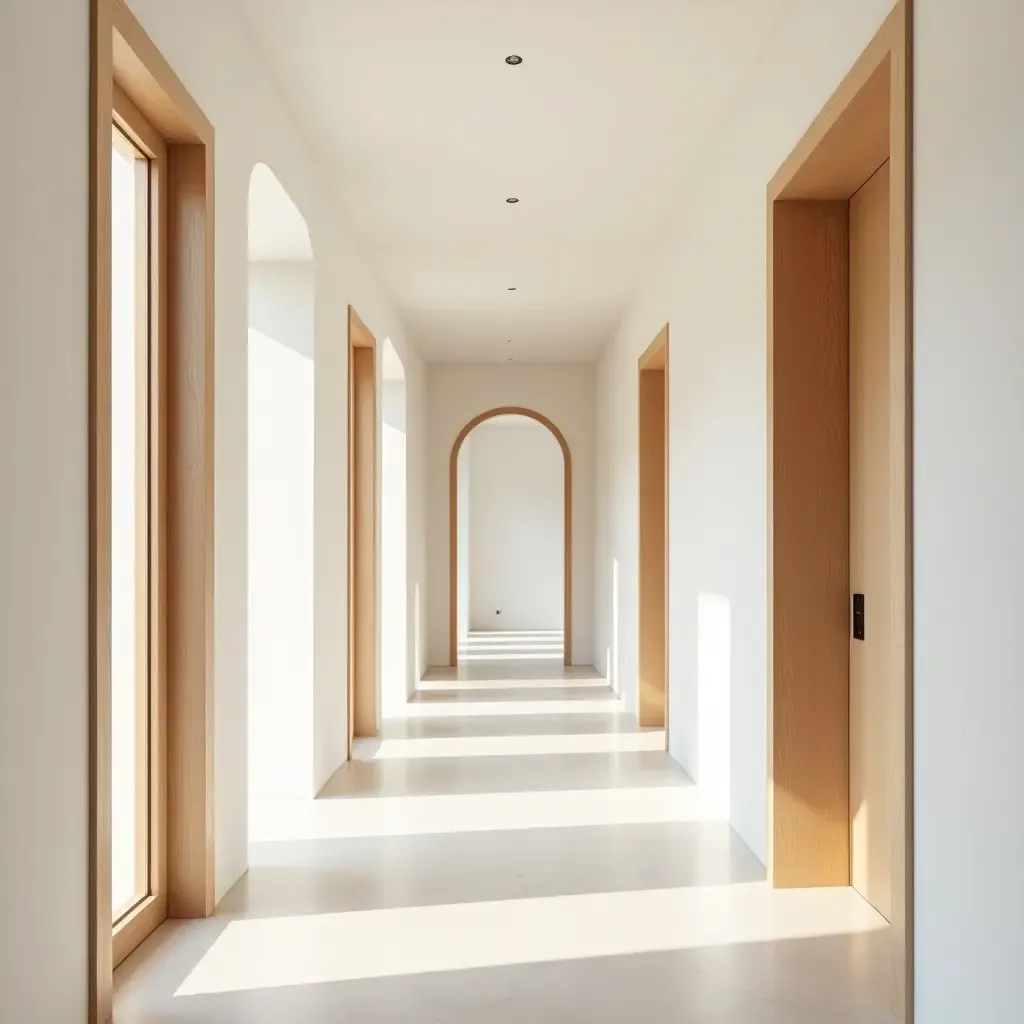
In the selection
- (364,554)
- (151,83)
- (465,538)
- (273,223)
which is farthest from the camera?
(465,538)

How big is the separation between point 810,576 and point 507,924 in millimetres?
1456

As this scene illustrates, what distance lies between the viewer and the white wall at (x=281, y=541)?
4484mm

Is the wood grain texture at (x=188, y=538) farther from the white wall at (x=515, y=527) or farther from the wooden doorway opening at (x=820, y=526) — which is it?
the white wall at (x=515, y=527)

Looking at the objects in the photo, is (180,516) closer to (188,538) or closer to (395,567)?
(188,538)

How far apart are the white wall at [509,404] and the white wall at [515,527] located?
4.82 meters

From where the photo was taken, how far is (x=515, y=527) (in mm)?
15195

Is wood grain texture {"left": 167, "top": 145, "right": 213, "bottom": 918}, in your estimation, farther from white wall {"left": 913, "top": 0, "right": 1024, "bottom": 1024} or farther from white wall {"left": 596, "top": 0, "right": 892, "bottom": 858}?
white wall {"left": 913, "top": 0, "right": 1024, "bottom": 1024}

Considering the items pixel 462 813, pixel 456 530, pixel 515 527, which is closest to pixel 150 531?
pixel 462 813

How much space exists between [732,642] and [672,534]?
1488mm

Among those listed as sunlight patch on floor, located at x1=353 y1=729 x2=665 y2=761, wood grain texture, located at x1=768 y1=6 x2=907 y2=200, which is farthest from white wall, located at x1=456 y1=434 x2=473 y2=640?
wood grain texture, located at x1=768 y1=6 x2=907 y2=200
